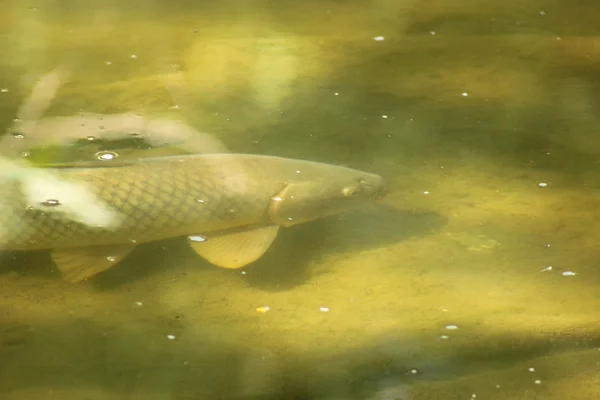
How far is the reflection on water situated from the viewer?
204cm

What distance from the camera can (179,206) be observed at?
238 cm

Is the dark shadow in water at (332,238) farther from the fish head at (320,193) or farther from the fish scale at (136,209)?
the fish scale at (136,209)

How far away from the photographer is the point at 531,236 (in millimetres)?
2611

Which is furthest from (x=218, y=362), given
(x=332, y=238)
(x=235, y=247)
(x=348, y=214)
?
(x=348, y=214)

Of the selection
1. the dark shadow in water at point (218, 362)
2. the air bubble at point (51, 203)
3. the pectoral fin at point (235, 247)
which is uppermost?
the air bubble at point (51, 203)

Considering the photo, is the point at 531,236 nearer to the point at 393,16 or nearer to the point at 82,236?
the point at 82,236

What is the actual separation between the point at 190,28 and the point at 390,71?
1.21 m

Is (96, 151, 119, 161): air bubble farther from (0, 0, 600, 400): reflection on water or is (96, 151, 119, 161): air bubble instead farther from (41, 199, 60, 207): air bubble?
(41, 199, 60, 207): air bubble

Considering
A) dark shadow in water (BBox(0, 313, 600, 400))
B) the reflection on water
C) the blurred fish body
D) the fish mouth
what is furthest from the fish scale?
the fish mouth

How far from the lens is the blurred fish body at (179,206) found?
2297 millimetres

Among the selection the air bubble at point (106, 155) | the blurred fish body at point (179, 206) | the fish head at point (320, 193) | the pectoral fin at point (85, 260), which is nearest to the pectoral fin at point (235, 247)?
the blurred fish body at point (179, 206)

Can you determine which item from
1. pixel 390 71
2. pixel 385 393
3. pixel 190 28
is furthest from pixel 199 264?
pixel 190 28

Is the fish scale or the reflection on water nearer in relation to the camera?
the reflection on water

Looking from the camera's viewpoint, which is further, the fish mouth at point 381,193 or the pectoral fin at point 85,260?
the fish mouth at point 381,193
